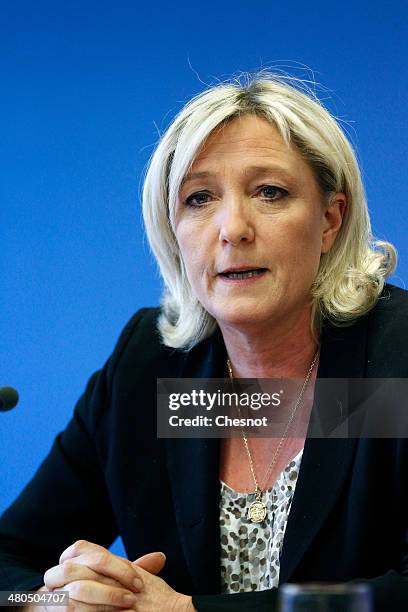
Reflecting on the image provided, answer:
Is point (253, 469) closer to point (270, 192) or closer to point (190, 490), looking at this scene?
point (190, 490)

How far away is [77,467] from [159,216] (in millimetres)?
529

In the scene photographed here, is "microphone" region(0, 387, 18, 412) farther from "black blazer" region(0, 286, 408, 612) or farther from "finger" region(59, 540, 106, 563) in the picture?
"black blazer" region(0, 286, 408, 612)

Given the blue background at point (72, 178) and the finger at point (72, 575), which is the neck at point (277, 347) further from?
the blue background at point (72, 178)

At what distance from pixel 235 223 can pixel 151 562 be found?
590 mm

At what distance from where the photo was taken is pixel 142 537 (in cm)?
176

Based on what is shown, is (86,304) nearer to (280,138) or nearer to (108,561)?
(280,138)

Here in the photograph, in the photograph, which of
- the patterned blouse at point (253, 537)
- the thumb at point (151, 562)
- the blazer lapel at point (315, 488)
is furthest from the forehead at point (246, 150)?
the thumb at point (151, 562)

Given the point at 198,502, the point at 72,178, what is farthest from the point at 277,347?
the point at 72,178

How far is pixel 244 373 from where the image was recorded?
182 centimetres

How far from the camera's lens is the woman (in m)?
1.56

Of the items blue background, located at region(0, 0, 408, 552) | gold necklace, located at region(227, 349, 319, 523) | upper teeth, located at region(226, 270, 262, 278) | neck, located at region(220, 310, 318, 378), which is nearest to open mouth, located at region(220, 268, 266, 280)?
upper teeth, located at region(226, 270, 262, 278)

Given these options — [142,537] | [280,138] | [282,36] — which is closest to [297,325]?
[280,138]

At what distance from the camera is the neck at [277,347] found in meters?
1.73

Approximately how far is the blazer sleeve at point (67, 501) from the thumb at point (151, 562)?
0.96 feet
